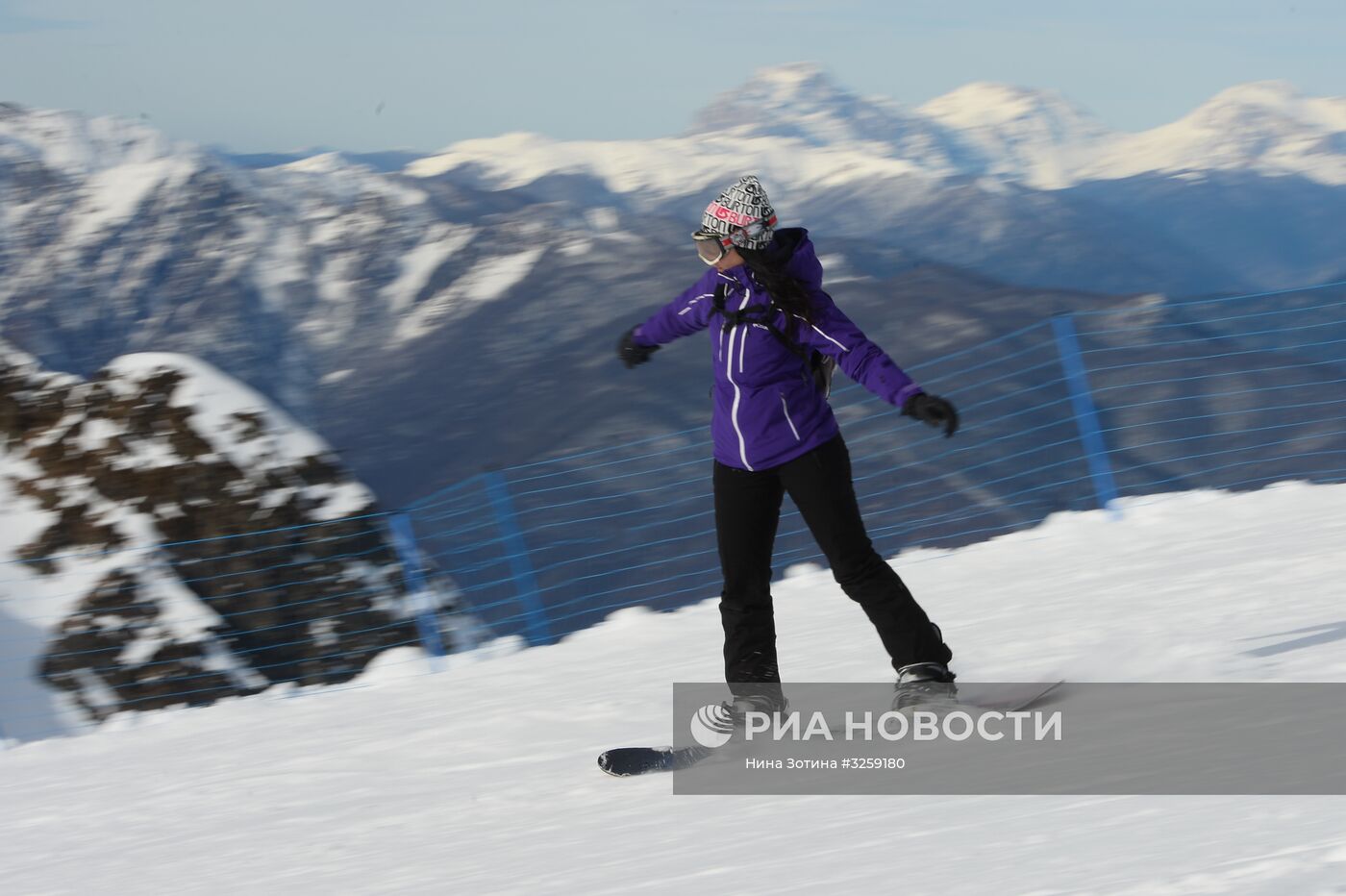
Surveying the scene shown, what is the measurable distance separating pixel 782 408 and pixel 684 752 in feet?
3.14

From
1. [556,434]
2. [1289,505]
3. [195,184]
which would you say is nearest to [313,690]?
[1289,505]

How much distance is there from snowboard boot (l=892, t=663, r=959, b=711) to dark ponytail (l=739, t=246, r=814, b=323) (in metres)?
0.90

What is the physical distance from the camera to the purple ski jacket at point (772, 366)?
130 inches

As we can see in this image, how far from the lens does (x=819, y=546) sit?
3.40m

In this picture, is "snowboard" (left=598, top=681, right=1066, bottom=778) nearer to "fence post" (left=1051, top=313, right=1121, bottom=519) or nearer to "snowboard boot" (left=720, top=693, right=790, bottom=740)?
"snowboard boot" (left=720, top=693, right=790, bottom=740)

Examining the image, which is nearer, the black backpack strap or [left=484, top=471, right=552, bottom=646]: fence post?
the black backpack strap

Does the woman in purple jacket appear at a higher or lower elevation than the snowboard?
higher

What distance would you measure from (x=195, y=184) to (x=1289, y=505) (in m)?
128

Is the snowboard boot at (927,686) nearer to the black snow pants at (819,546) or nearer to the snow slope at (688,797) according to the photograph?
the black snow pants at (819,546)

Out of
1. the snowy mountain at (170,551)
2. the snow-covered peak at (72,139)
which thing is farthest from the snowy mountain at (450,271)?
the snowy mountain at (170,551)

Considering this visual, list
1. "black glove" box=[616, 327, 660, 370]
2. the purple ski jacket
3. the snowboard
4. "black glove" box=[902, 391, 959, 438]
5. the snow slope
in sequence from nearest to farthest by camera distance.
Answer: the snow slope, "black glove" box=[902, 391, 959, 438], the purple ski jacket, the snowboard, "black glove" box=[616, 327, 660, 370]

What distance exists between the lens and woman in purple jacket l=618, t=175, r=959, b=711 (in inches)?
131

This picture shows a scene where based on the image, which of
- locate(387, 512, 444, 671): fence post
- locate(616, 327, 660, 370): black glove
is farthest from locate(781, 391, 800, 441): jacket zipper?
locate(387, 512, 444, 671): fence post

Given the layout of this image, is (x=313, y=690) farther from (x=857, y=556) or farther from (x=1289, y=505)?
(x=1289, y=505)
